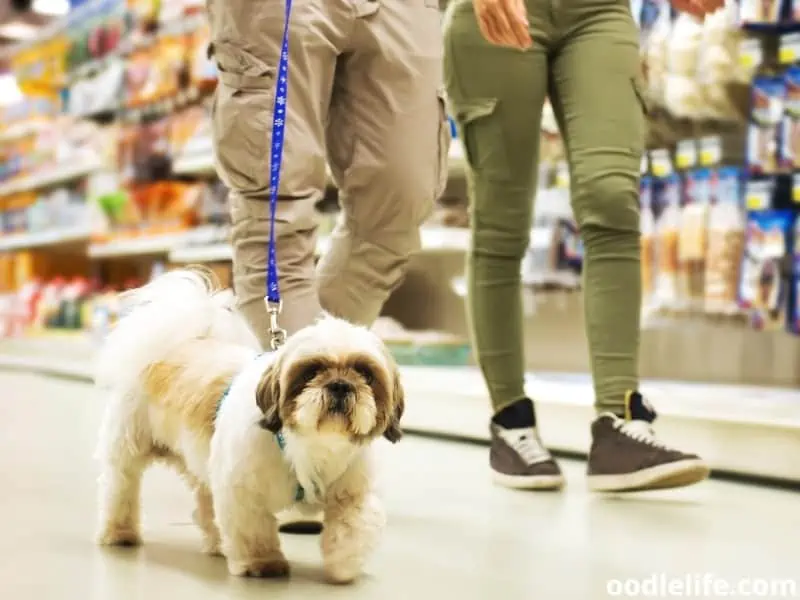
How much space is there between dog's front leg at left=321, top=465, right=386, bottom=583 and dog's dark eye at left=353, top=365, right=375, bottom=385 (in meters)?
0.15

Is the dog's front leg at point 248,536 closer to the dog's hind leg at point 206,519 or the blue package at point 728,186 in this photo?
the dog's hind leg at point 206,519

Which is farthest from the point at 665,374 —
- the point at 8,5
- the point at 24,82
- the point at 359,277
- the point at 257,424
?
the point at 8,5

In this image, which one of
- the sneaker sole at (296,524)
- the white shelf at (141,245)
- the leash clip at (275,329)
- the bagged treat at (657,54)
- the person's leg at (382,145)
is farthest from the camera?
the white shelf at (141,245)

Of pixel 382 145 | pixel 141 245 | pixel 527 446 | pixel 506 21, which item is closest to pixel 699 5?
pixel 506 21

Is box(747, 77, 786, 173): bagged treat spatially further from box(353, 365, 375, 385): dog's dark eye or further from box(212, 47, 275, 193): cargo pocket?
box(353, 365, 375, 385): dog's dark eye

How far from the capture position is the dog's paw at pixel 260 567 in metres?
1.38

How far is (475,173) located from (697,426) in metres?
0.80

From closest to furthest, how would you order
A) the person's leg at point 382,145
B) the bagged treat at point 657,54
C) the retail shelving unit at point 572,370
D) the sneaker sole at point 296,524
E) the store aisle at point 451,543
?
the store aisle at point 451,543, the sneaker sole at point 296,524, the person's leg at point 382,145, the retail shelving unit at point 572,370, the bagged treat at point 657,54

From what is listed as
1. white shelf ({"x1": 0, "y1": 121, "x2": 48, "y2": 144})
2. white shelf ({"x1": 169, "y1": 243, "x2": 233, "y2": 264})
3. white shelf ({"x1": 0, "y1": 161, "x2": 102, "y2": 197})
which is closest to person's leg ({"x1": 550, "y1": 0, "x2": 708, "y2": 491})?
white shelf ({"x1": 169, "y1": 243, "x2": 233, "y2": 264})

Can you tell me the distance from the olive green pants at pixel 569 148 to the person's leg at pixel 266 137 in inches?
16.2

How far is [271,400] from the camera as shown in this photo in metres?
1.28

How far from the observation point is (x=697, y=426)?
239 cm

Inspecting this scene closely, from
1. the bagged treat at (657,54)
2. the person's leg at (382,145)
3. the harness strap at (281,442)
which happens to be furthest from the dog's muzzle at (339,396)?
the bagged treat at (657,54)

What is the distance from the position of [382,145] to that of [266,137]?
24cm
